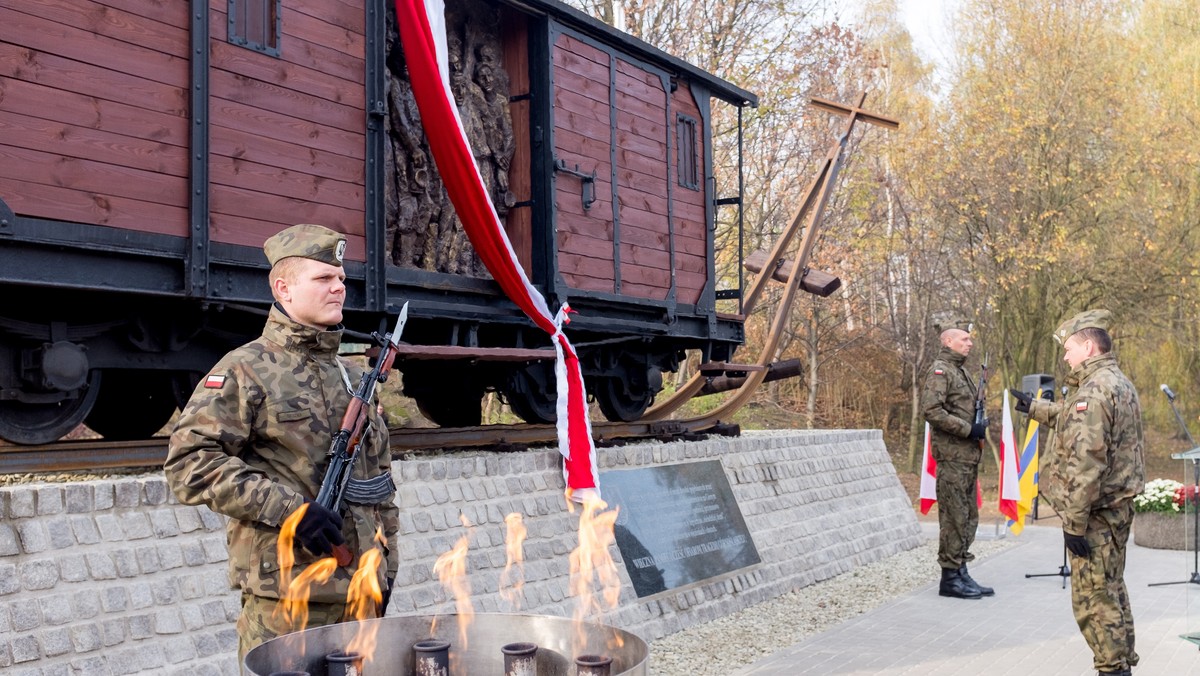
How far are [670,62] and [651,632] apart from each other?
216 inches

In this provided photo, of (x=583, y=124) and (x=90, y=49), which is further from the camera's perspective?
(x=583, y=124)

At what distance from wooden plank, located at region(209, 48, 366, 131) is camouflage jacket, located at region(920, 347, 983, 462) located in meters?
4.92

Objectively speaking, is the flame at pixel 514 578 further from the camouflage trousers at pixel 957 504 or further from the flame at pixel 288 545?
the camouflage trousers at pixel 957 504

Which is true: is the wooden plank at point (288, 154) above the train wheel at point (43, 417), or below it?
above

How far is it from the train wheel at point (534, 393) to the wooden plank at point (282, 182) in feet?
8.17

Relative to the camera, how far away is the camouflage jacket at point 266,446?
3.01m

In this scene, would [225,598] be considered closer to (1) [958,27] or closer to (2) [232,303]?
(2) [232,303]

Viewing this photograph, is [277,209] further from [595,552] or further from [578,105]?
[578,105]

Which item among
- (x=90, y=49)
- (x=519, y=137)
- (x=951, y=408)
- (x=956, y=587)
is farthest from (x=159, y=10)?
(x=956, y=587)

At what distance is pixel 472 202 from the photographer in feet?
23.3

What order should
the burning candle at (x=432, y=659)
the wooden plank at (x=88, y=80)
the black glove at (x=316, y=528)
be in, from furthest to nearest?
the wooden plank at (x=88, y=80) < the black glove at (x=316, y=528) < the burning candle at (x=432, y=659)

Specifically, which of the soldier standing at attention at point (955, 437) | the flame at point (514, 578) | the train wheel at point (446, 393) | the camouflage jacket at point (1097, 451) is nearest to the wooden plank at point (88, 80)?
the flame at point (514, 578)

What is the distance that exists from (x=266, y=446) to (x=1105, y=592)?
14.3ft

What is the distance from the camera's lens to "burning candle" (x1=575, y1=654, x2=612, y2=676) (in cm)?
260
